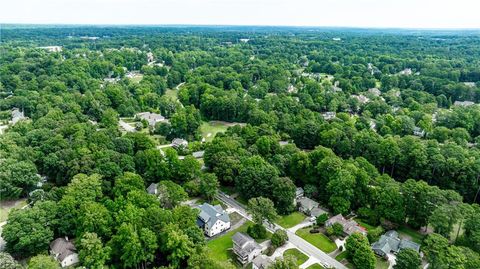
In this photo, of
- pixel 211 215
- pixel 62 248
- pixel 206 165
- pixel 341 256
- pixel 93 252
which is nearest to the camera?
pixel 93 252

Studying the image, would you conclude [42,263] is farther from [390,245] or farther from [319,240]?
[390,245]

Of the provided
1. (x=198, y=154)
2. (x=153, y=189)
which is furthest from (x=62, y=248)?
(x=198, y=154)

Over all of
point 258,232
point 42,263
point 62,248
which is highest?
point 42,263

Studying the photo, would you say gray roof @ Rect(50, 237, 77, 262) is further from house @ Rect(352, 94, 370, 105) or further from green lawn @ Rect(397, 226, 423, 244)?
house @ Rect(352, 94, 370, 105)

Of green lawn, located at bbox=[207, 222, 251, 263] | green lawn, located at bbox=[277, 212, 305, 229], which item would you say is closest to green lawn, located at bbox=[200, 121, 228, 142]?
green lawn, located at bbox=[277, 212, 305, 229]

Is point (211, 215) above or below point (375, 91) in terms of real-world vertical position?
below

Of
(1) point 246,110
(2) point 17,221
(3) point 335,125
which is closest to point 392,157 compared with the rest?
(3) point 335,125
